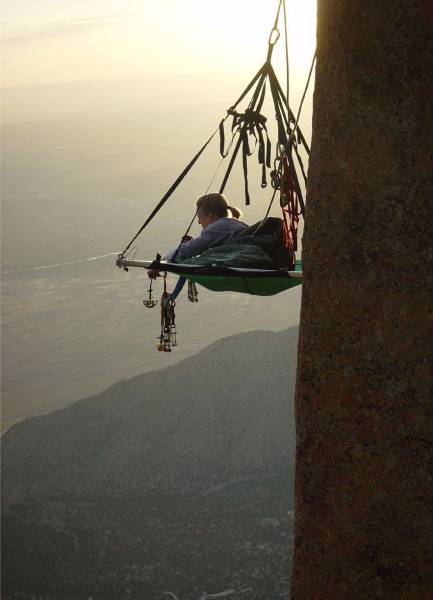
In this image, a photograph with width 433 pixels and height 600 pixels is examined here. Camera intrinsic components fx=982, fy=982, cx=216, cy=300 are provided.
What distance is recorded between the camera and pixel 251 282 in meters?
6.07

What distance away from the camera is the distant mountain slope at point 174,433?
52156 millimetres

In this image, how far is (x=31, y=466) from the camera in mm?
55938

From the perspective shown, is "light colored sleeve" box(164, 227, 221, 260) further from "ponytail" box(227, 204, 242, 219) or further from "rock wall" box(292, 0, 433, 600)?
"rock wall" box(292, 0, 433, 600)

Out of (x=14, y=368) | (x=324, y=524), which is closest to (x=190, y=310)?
(x=14, y=368)

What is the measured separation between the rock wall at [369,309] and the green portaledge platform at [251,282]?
1.99 m

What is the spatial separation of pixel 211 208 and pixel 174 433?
154ft

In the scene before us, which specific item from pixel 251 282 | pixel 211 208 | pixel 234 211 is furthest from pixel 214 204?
pixel 251 282

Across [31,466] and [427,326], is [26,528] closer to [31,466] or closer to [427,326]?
[31,466]

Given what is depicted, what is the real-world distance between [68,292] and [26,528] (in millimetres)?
61973

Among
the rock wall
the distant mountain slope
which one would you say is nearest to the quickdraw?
the rock wall

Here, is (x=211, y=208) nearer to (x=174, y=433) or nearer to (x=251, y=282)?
(x=251, y=282)

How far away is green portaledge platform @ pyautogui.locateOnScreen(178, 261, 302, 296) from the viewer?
19.5 feet

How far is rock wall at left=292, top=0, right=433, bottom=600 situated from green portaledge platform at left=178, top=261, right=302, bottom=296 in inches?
78.5

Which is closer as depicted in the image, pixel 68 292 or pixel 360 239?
pixel 360 239
